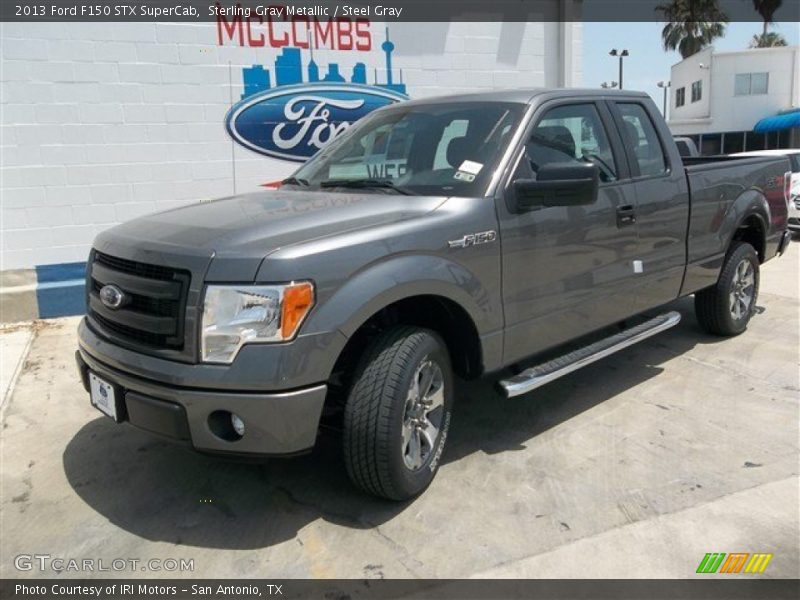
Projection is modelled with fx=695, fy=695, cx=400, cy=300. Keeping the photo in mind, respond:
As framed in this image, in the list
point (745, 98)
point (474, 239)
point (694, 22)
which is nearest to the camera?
point (474, 239)

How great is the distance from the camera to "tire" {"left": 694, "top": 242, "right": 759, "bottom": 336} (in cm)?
561

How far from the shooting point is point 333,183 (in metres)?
3.99

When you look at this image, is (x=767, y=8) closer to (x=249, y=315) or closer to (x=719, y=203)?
(x=719, y=203)

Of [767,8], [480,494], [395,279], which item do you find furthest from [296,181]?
[767,8]

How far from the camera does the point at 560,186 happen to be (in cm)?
342

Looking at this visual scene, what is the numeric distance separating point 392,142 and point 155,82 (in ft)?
12.6

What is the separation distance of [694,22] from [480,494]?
46048mm

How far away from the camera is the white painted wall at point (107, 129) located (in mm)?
6512

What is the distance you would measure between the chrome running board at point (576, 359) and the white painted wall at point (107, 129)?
4.46 meters

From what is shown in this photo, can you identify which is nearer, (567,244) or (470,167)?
(470,167)

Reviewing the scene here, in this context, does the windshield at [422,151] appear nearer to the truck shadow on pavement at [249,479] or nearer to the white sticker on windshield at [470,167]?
the white sticker on windshield at [470,167]

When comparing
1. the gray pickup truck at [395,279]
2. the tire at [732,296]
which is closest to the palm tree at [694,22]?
the tire at [732,296]

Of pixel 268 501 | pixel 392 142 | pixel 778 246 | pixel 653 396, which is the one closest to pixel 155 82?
pixel 392 142

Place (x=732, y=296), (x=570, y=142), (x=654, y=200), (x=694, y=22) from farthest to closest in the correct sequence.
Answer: (x=694, y=22) < (x=732, y=296) < (x=654, y=200) < (x=570, y=142)
